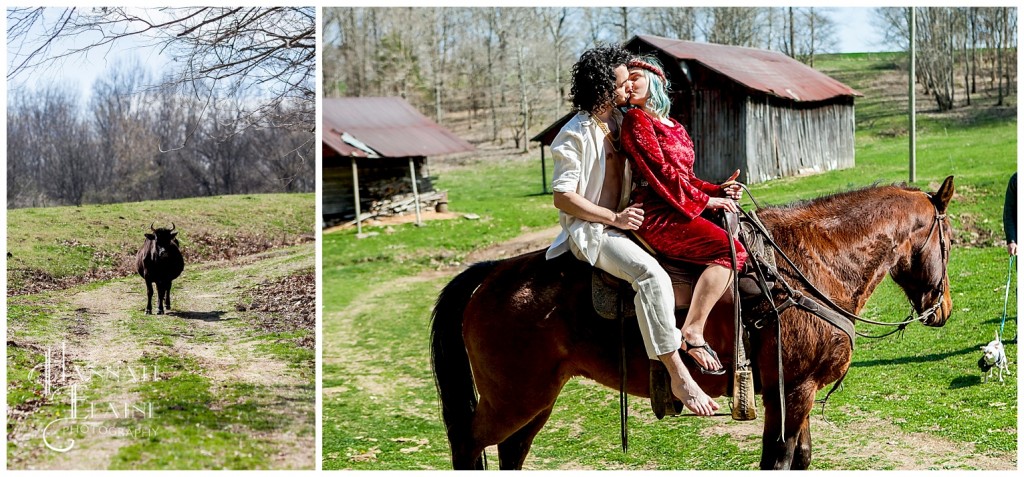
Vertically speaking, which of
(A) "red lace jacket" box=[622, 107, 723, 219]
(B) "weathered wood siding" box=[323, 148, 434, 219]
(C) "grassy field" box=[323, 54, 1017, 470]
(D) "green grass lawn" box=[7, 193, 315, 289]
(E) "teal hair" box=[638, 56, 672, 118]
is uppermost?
(B) "weathered wood siding" box=[323, 148, 434, 219]

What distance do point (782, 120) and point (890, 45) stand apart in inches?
101

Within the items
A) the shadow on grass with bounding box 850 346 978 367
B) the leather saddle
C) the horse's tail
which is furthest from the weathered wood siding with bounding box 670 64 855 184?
the leather saddle

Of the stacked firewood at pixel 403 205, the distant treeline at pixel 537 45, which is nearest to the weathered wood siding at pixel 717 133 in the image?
the distant treeline at pixel 537 45

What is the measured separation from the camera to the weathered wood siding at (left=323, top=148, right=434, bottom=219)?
18.3m

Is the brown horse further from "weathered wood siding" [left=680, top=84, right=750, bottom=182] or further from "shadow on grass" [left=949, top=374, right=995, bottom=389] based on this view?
"weathered wood siding" [left=680, top=84, right=750, bottom=182]

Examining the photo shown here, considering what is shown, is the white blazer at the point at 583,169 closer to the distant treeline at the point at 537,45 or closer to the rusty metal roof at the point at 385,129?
the distant treeline at the point at 537,45

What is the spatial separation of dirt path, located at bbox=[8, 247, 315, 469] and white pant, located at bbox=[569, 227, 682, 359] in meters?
2.14

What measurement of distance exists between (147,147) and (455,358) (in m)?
2.19

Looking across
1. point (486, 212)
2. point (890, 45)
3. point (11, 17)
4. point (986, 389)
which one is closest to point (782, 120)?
point (890, 45)

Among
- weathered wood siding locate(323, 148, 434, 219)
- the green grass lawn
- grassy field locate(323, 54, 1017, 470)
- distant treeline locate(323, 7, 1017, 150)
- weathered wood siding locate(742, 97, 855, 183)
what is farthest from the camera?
weathered wood siding locate(323, 148, 434, 219)

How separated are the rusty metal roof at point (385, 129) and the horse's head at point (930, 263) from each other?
46.8 feet

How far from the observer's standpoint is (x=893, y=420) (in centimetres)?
557

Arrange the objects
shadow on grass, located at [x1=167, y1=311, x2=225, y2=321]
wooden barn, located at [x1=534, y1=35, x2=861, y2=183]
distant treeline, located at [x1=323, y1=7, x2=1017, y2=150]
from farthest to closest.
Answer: wooden barn, located at [x1=534, y1=35, x2=861, y2=183] → distant treeline, located at [x1=323, y1=7, x2=1017, y2=150] → shadow on grass, located at [x1=167, y1=311, x2=225, y2=321]

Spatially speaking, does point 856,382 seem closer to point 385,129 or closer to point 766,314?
point 766,314
